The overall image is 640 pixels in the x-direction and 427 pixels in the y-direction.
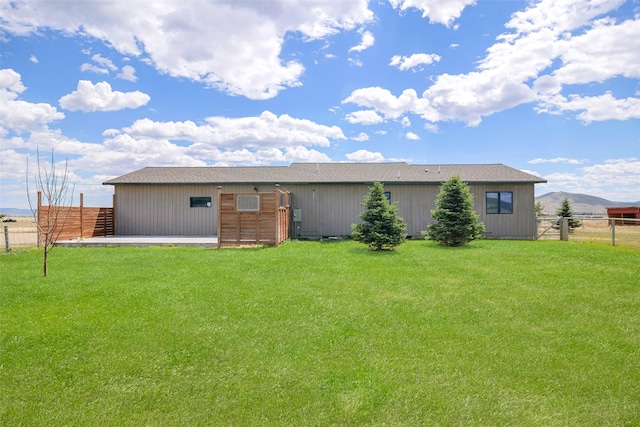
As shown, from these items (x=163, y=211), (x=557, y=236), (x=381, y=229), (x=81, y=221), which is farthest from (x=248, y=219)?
(x=557, y=236)

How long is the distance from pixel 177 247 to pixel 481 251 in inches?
→ 414

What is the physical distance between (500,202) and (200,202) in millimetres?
14186

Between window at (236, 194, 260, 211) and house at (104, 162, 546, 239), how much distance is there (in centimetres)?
315

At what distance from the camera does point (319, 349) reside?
409 centimetres

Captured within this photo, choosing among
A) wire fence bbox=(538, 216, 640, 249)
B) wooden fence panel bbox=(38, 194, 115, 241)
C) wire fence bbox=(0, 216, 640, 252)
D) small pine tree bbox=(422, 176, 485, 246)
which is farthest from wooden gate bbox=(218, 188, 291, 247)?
wire fence bbox=(538, 216, 640, 249)

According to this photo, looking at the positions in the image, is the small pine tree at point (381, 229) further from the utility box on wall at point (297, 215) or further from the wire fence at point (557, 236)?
the wire fence at point (557, 236)

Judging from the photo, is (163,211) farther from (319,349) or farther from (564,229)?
(564,229)

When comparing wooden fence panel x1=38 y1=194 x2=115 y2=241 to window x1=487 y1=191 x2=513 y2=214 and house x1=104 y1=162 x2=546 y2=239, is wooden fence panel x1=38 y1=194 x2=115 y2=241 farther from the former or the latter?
window x1=487 y1=191 x2=513 y2=214

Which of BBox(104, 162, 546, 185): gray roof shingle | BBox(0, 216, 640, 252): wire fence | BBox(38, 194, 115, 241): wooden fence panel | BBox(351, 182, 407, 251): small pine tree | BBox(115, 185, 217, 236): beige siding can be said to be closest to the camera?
BBox(351, 182, 407, 251): small pine tree

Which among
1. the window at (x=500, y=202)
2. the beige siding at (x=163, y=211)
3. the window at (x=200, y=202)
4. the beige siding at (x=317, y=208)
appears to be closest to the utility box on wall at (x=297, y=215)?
the beige siding at (x=317, y=208)

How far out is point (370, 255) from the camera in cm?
1063

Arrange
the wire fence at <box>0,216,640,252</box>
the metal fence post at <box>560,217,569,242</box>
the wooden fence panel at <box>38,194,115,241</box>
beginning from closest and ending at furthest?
the wire fence at <box>0,216,640,252</box>, the wooden fence panel at <box>38,194,115,241</box>, the metal fence post at <box>560,217,569,242</box>

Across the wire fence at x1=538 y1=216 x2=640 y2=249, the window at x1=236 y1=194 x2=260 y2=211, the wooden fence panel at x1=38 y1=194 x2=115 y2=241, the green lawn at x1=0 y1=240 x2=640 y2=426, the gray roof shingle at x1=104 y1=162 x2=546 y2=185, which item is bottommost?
the green lawn at x1=0 y1=240 x2=640 y2=426

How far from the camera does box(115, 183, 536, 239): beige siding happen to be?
1645 cm
